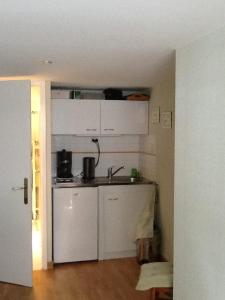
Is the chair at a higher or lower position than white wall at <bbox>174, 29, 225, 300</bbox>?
lower

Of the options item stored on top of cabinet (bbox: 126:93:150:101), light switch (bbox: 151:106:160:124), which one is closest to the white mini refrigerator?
light switch (bbox: 151:106:160:124)

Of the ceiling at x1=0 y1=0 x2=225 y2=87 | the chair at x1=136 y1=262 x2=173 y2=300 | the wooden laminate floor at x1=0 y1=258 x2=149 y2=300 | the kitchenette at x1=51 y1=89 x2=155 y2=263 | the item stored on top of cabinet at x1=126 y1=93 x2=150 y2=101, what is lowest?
the wooden laminate floor at x1=0 y1=258 x2=149 y2=300

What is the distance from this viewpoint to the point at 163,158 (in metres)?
4.15

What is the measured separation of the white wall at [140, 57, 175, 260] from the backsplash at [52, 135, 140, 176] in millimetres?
356

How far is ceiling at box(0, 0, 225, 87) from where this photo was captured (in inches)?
62.0

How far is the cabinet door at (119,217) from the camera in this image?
13.9 ft

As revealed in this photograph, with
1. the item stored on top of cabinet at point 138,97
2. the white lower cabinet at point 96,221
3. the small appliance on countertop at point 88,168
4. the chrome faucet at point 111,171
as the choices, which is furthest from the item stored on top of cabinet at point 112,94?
the white lower cabinet at point 96,221

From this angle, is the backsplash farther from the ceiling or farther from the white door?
the ceiling

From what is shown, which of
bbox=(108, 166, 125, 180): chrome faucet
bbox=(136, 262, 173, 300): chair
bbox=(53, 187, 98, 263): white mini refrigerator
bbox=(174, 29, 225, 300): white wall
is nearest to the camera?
bbox=(174, 29, 225, 300): white wall

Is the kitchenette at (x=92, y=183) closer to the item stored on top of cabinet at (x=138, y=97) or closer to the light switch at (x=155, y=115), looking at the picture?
the item stored on top of cabinet at (x=138, y=97)

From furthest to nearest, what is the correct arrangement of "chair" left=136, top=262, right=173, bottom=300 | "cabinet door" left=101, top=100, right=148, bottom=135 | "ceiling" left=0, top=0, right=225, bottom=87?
1. "cabinet door" left=101, top=100, right=148, bottom=135
2. "chair" left=136, top=262, right=173, bottom=300
3. "ceiling" left=0, top=0, right=225, bottom=87

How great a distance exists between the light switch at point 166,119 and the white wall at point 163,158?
0.15ft

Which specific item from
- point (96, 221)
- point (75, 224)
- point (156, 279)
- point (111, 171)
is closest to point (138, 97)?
point (111, 171)

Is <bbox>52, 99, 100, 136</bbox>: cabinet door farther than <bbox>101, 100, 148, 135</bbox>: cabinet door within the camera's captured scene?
No
